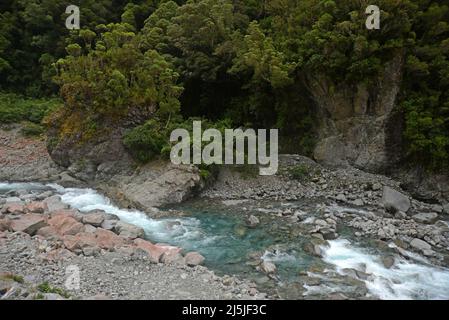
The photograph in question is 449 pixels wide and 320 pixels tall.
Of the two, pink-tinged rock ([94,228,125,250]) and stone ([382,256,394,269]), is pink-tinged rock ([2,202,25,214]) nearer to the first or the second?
pink-tinged rock ([94,228,125,250])

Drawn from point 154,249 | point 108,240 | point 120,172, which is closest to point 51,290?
point 108,240

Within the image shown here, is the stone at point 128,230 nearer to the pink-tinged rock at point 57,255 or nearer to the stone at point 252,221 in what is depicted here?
the pink-tinged rock at point 57,255

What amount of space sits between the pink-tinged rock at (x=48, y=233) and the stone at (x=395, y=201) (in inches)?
484

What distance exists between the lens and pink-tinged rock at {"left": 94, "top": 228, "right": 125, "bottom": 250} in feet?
35.5

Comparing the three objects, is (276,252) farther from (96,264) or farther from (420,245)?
(96,264)

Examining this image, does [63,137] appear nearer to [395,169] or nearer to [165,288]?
[165,288]

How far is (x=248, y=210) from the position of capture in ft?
50.1

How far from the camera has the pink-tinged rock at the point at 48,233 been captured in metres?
11.1

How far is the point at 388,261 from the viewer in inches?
421

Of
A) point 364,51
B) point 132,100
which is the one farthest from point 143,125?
point 364,51

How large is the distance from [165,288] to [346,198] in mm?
10233

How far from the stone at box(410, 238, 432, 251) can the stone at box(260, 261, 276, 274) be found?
4837mm

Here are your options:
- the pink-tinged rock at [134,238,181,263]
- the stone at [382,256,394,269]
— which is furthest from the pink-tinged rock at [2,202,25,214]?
the stone at [382,256,394,269]

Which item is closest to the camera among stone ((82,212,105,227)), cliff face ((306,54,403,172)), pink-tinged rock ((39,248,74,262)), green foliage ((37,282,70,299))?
green foliage ((37,282,70,299))
